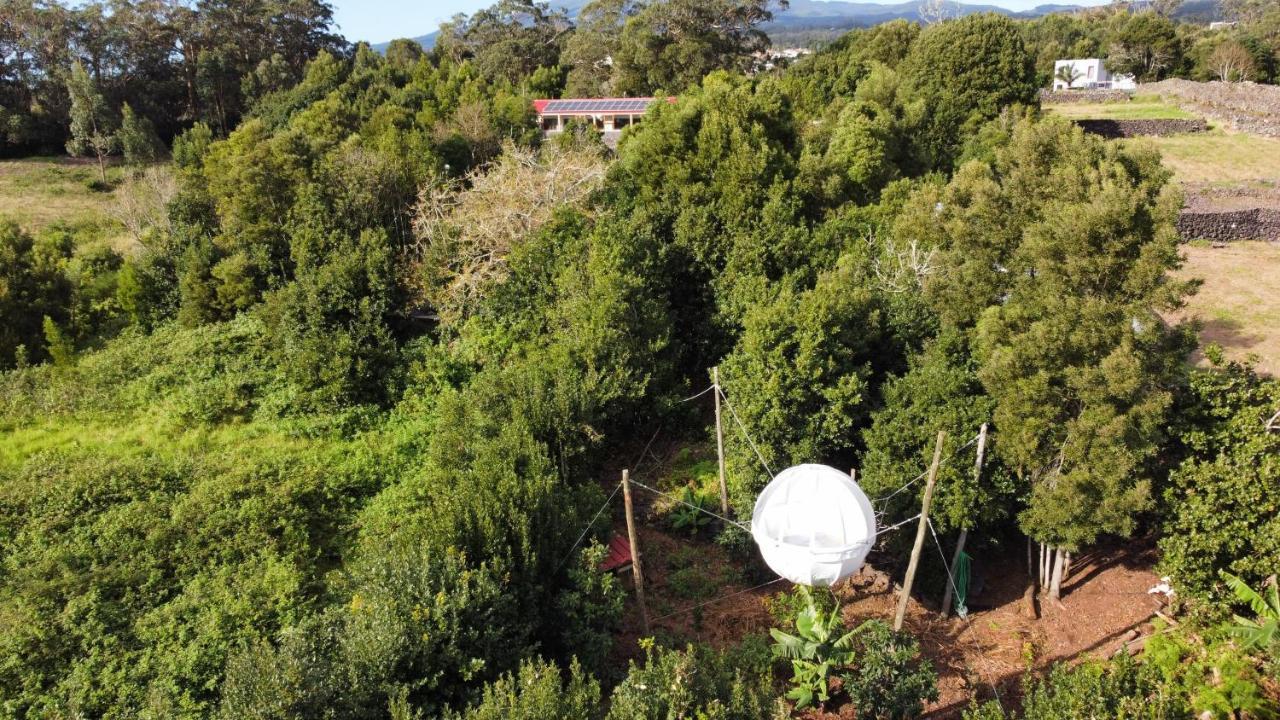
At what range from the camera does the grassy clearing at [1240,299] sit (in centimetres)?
1780

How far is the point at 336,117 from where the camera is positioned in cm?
3303

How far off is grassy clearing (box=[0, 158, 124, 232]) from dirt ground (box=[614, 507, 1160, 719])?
104ft

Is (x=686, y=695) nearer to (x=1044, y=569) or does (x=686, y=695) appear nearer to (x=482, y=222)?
(x=1044, y=569)

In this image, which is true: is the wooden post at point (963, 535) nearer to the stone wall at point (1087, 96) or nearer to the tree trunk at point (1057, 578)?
the tree trunk at point (1057, 578)

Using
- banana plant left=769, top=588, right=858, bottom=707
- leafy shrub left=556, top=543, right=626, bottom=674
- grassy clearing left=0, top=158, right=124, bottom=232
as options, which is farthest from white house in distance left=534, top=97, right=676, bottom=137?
banana plant left=769, top=588, right=858, bottom=707

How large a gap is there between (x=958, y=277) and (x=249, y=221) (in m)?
19.7

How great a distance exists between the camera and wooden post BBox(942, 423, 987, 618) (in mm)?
10584

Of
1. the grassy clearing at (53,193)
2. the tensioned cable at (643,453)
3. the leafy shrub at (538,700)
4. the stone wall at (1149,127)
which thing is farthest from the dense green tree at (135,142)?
the stone wall at (1149,127)

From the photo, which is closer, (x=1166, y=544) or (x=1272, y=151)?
(x=1166, y=544)

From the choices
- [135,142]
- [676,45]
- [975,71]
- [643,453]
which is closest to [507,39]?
[676,45]

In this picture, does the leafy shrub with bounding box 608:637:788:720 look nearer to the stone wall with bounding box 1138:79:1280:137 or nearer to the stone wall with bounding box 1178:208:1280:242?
the stone wall with bounding box 1178:208:1280:242

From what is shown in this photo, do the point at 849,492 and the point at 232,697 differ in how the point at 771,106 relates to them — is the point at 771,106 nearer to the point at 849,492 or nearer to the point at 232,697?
the point at 849,492

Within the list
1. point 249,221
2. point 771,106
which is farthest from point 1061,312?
point 249,221

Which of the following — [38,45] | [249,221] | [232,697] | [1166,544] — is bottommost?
[1166,544]
